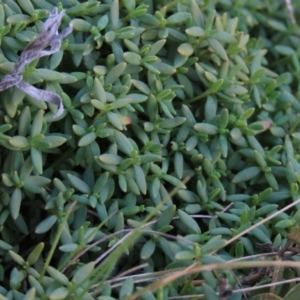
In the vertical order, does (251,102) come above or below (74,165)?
above

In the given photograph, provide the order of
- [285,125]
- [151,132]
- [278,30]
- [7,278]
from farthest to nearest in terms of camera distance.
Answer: [278,30] → [285,125] → [151,132] → [7,278]

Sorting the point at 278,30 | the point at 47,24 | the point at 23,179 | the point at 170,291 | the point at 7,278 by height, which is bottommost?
the point at 7,278

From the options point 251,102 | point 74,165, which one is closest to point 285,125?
point 251,102

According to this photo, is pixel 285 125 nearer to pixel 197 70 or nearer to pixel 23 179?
pixel 197 70

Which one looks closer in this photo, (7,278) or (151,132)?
(7,278)

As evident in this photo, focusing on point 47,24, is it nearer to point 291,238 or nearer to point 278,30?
point 291,238

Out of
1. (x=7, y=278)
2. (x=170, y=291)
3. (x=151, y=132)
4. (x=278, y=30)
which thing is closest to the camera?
(x=170, y=291)

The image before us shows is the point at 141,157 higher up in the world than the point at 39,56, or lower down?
lower down
